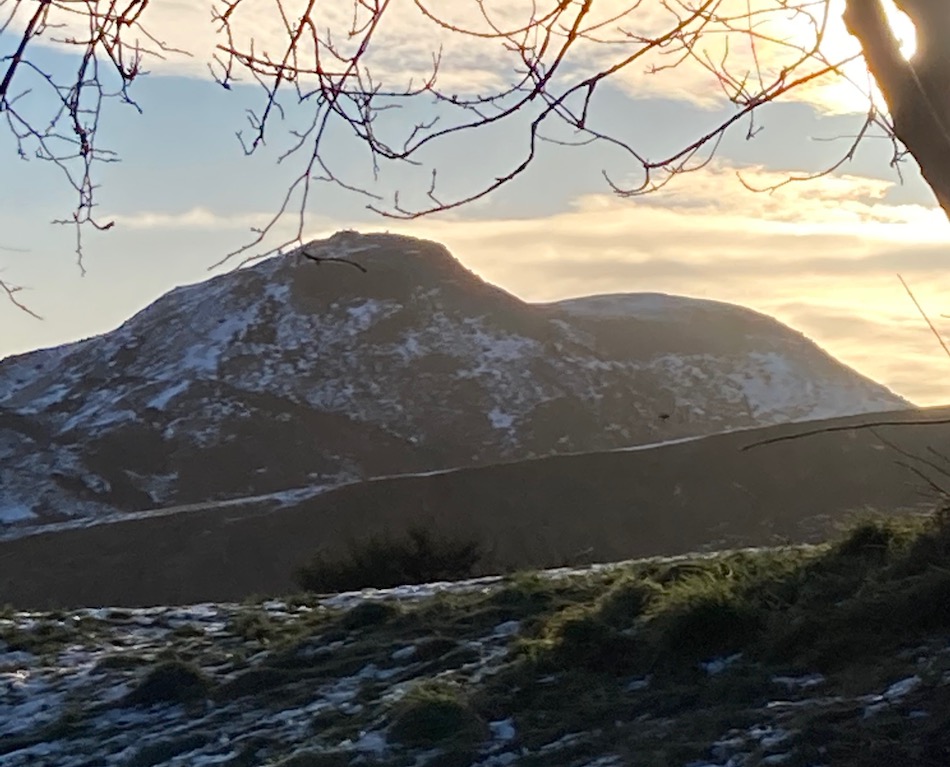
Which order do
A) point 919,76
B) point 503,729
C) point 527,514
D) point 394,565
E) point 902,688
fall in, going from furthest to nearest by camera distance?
point 527,514 < point 394,565 < point 503,729 < point 902,688 < point 919,76

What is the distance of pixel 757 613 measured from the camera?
5.43 meters

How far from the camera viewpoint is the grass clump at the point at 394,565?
14672 millimetres

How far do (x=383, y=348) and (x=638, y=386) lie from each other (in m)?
14.0

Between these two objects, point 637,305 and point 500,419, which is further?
point 637,305

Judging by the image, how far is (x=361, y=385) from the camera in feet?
229

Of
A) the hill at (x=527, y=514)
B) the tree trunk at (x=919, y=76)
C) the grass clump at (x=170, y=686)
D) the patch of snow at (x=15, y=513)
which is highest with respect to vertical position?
the tree trunk at (x=919, y=76)

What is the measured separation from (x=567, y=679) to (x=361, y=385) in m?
65.0

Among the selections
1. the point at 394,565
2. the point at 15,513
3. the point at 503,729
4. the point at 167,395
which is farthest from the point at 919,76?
the point at 167,395

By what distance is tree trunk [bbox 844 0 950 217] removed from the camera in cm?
343

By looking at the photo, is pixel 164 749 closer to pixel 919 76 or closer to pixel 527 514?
pixel 919 76

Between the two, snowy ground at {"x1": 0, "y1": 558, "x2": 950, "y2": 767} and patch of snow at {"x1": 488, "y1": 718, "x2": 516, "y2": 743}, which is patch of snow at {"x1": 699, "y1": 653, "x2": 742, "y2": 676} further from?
patch of snow at {"x1": 488, "y1": 718, "x2": 516, "y2": 743}

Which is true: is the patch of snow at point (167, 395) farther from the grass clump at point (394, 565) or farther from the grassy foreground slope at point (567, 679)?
the grassy foreground slope at point (567, 679)

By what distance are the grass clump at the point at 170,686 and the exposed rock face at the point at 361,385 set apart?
4952cm

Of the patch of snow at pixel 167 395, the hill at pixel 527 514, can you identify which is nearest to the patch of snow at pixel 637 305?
the patch of snow at pixel 167 395
